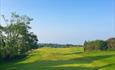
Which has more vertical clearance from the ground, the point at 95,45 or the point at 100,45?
the point at 95,45

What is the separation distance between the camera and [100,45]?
196 feet

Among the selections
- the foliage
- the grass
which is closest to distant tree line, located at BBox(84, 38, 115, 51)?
the foliage

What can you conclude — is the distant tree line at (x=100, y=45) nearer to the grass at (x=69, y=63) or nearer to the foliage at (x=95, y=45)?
the foliage at (x=95, y=45)

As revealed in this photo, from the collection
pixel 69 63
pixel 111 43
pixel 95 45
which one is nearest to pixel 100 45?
pixel 95 45

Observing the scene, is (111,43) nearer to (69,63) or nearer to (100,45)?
(100,45)

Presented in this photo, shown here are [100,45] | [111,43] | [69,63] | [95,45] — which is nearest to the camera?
[69,63]

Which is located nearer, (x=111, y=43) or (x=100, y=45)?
(x=111, y=43)

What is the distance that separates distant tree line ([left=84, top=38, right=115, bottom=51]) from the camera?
5791 centimetres

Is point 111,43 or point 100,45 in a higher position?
point 111,43

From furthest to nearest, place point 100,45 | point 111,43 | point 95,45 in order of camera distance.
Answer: point 95,45 → point 100,45 → point 111,43

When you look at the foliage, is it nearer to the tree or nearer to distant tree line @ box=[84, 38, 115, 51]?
distant tree line @ box=[84, 38, 115, 51]

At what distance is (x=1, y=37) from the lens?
62.7m

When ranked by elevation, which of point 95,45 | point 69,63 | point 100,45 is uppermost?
point 95,45

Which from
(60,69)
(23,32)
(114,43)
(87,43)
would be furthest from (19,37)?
(60,69)
